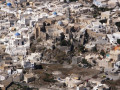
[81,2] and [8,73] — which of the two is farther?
[81,2]

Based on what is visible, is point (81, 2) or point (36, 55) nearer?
point (36, 55)

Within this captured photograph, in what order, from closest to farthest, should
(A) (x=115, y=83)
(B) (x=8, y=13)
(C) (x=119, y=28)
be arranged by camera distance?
(A) (x=115, y=83), (C) (x=119, y=28), (B) (x=8, y=13)

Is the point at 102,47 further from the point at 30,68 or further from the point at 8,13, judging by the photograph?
the point at 8,13

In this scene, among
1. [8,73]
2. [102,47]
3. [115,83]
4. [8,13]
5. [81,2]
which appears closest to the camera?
[115,83]

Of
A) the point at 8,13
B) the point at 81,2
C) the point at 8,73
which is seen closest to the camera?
the point at 8,73

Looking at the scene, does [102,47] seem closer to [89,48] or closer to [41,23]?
[89,48]

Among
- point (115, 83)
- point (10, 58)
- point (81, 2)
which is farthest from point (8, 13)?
point (115, 83)

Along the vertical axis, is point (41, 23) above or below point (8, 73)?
above

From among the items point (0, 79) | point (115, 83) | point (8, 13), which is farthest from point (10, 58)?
point (8, 13)

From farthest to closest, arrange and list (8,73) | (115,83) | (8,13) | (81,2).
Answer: (81,2) < (8,13) < (8,73) < (115,83)
